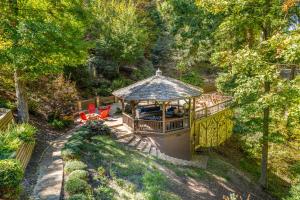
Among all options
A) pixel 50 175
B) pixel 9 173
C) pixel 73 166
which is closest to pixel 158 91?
pixel 73 166

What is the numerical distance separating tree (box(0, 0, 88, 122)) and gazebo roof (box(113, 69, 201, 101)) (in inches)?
137

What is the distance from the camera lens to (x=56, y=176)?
9273mm

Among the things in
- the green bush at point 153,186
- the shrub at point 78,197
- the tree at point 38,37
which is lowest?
the green bush at point 153,186

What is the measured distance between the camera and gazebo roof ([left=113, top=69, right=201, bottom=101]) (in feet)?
47.2

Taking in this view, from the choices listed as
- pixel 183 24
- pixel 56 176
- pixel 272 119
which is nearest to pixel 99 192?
pixel 56 176

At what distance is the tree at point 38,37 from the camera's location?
32.8ft

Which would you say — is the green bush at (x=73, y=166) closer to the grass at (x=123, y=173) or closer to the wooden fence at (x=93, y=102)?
the grass at (x=123, y=173)

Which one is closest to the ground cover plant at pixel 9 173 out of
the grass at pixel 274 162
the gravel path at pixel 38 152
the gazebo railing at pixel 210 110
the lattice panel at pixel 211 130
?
the gravel path at pixel 38 152

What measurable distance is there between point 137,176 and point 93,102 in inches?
490

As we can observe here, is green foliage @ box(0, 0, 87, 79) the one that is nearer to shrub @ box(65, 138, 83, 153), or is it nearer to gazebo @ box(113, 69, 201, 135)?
shrub @ box(65, 138, 83, 153)

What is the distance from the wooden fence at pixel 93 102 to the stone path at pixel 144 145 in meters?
5.14

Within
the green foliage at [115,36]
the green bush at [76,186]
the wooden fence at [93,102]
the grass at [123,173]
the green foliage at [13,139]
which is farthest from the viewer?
the green foliage at [115,36]

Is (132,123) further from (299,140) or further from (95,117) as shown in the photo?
(299,140)

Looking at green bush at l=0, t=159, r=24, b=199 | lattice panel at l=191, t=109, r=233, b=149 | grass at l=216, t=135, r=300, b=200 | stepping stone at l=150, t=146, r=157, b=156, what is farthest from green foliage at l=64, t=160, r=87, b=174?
grass at l=216, t=135, r=300, b=200
